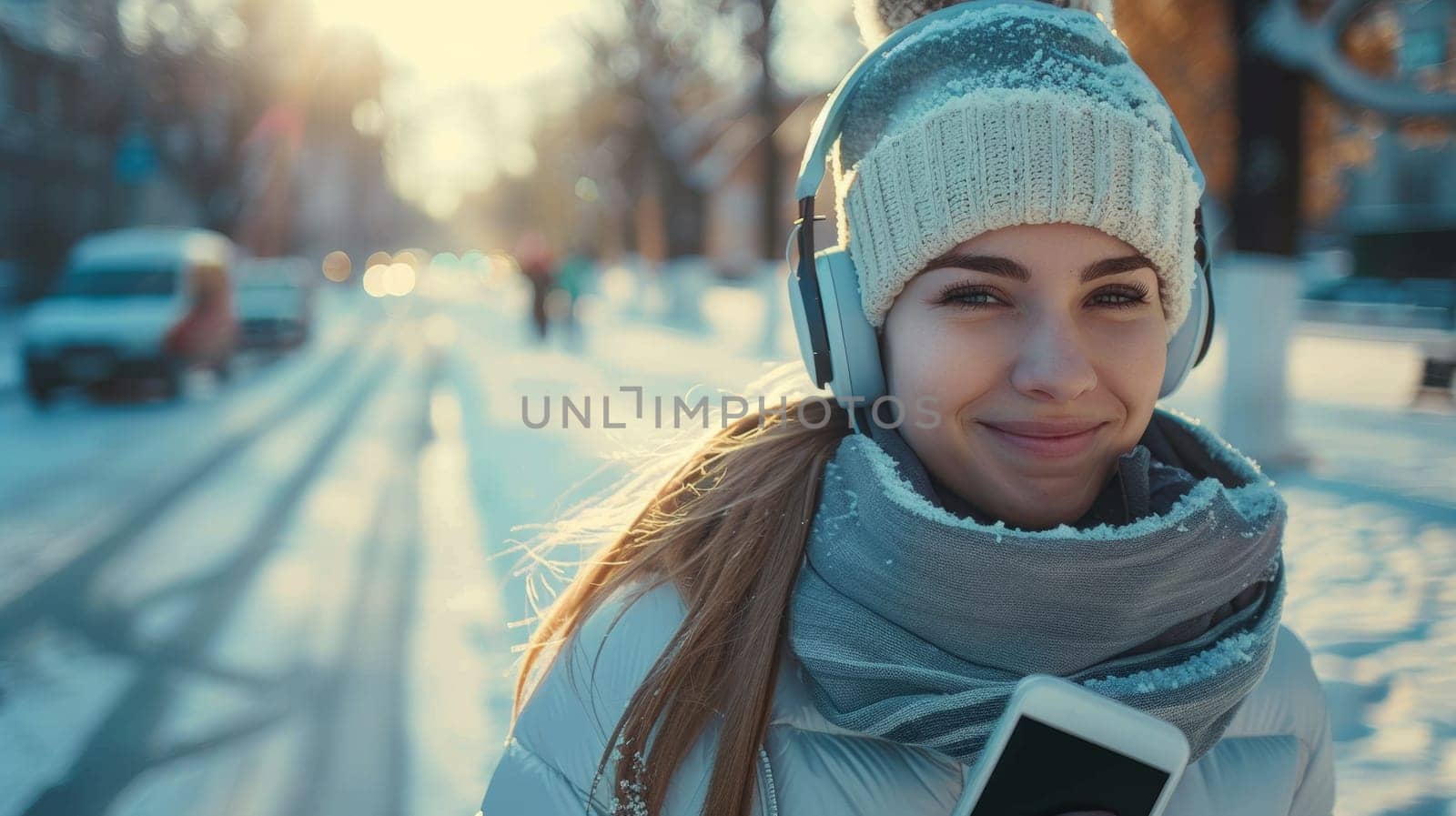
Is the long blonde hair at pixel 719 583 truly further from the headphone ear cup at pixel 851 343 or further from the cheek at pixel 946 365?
the cheek at pixel 946 365

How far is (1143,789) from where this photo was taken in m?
0.99

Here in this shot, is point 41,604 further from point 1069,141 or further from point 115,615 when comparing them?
point 1069,141

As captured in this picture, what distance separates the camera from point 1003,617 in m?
1.33

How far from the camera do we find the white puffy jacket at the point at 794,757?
134 centimetres

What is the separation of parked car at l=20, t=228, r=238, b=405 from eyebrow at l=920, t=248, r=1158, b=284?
1328 centimetres

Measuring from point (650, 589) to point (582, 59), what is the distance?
95.3 ft

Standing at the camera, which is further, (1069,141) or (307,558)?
(307,558)

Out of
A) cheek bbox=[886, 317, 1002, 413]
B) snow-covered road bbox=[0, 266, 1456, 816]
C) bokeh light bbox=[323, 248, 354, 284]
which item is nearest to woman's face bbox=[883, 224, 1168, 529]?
cheek bbox=[886, 317, 1002, 413]

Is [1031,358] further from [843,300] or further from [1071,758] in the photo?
[1071,758]

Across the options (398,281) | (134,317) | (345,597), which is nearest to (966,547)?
(345,597)

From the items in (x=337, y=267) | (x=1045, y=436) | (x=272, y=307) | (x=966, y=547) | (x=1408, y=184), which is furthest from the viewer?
(x=337, y=267)

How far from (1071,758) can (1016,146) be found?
2.43 feet

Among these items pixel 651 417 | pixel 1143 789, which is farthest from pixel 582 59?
pixel 1143 789

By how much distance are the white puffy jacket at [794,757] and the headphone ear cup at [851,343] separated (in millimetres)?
379
